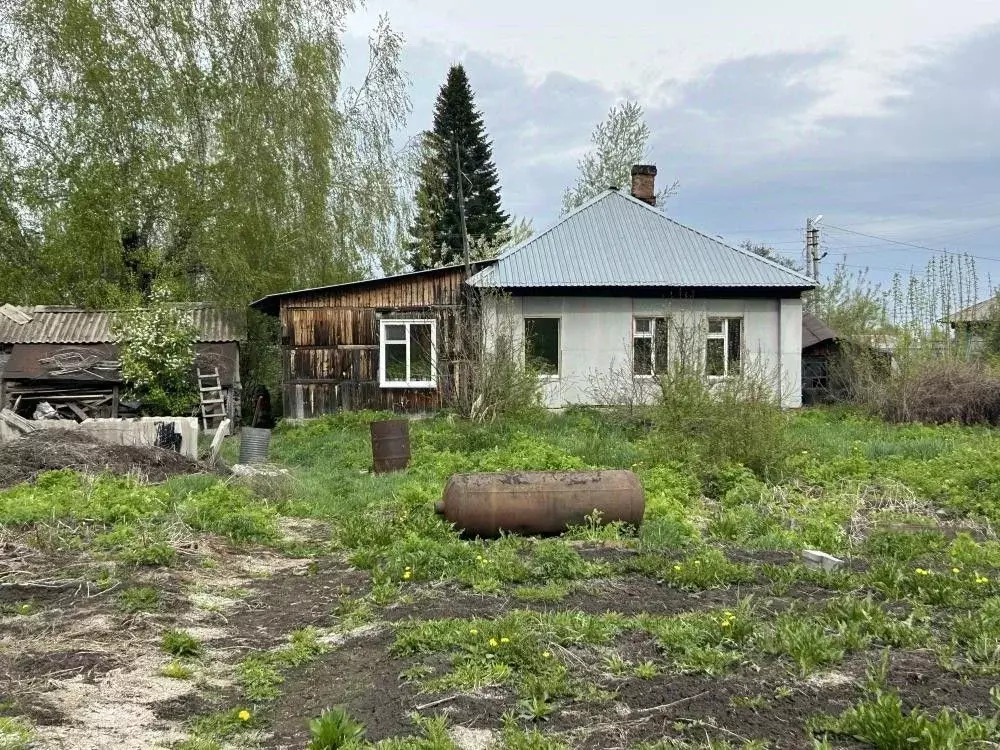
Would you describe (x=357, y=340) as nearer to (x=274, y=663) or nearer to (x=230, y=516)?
(x=230, y=516)

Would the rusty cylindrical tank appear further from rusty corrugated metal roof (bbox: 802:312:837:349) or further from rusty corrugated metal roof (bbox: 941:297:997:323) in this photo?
rusty corrugated metal roof (bbox: 941:297:997:323)

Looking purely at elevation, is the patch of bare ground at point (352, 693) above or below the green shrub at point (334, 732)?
below

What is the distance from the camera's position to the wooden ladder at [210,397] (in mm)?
19000

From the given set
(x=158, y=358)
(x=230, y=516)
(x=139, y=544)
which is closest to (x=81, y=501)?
(x=230, y=516)

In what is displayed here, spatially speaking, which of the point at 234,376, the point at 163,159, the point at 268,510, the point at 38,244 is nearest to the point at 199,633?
the point at 268,510

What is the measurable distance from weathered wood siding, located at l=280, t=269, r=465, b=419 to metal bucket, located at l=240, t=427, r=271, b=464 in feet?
15.8

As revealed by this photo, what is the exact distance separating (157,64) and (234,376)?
8273mm

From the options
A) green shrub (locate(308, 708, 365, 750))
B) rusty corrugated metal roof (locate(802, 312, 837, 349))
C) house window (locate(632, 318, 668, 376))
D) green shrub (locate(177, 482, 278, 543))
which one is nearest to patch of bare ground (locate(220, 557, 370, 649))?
green shrub (locate(177, 482, 278, 543))

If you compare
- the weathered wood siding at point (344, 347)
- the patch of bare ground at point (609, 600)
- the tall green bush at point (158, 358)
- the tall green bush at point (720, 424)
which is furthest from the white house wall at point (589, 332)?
the patch of bare ground at point (609, 600)

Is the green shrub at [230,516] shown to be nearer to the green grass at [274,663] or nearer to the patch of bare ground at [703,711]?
the green grass at [274,663]

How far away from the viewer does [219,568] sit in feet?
23.7

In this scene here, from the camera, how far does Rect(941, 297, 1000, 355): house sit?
736 inches

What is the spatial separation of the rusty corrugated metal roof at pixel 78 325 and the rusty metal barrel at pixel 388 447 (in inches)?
364

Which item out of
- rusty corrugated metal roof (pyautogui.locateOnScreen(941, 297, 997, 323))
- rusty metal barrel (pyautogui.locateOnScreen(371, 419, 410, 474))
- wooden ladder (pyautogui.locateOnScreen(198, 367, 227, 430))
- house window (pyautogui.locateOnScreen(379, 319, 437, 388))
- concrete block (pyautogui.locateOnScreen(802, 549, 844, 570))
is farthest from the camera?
rusty corrugated metal roof (pyautogui.locateOnScreen(941, 297, 997, 323))
